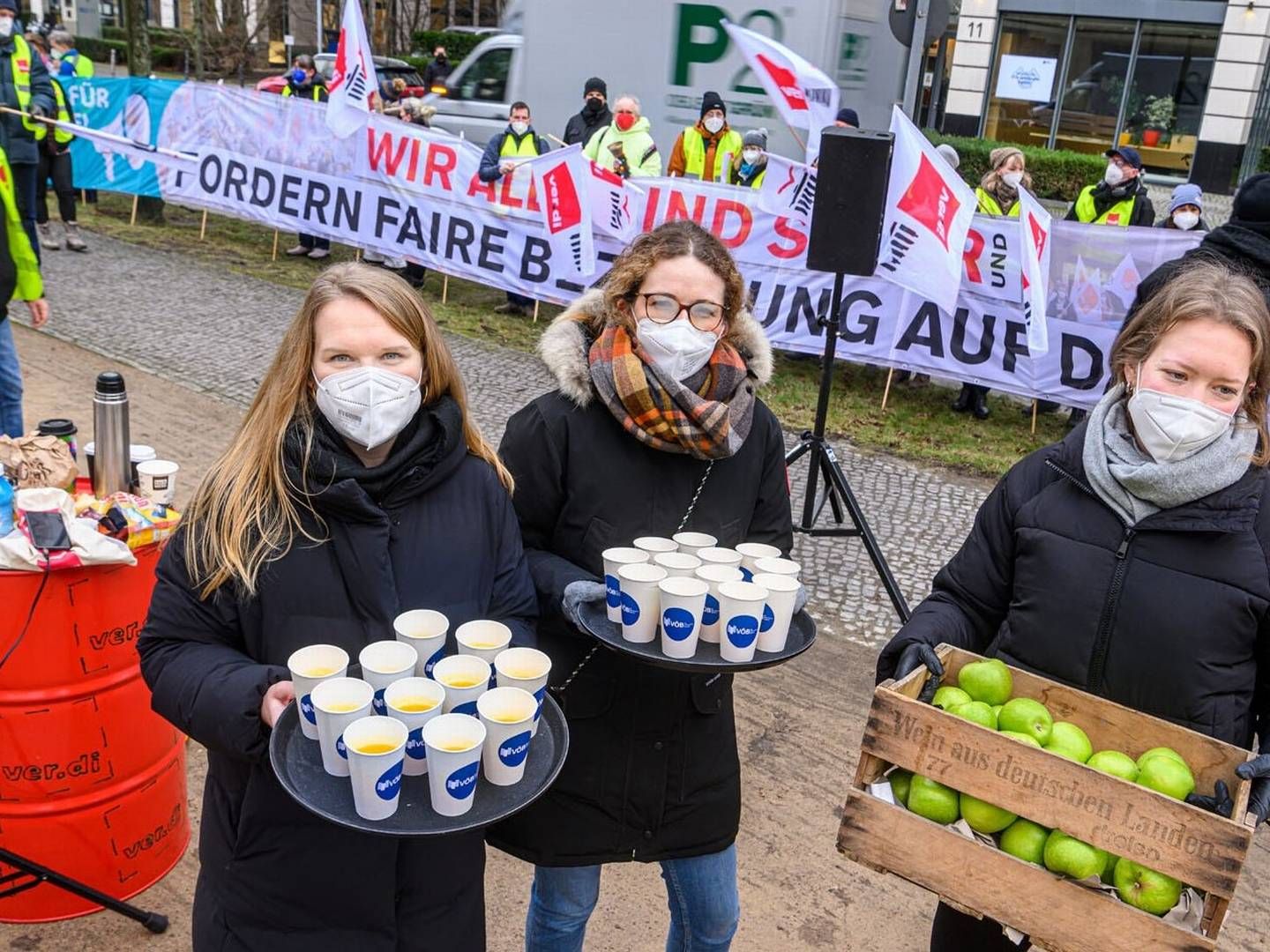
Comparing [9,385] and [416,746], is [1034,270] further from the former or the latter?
[416,746]

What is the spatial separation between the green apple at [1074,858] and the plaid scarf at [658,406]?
1.07m

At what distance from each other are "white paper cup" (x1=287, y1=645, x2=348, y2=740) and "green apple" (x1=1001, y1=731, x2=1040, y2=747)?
124 cm

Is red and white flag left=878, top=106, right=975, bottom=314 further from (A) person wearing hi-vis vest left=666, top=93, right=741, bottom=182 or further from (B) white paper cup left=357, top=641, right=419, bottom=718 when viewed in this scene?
(B) white paper cup left=357, top=641, right=419, bottom=718

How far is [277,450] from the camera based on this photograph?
7.06 feet

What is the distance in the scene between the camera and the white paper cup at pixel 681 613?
227 centimetres

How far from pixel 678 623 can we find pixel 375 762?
741 mm

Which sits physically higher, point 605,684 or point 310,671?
point 310,671

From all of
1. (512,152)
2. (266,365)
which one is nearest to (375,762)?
(266,365)

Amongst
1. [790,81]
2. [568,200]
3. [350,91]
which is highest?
[790,81]

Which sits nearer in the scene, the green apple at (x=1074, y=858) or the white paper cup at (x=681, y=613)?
the green apple at (x=1074, y=858)

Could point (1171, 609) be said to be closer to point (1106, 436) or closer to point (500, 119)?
point (1106, 436)

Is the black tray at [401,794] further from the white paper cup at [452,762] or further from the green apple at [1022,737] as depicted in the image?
the green apple at [1022,737]

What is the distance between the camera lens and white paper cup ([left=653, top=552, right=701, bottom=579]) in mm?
2375

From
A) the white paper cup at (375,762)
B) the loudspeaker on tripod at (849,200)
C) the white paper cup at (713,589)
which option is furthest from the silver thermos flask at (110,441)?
the loudspeaker on tripod at (849,200)
